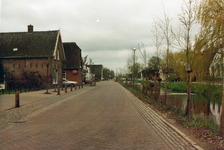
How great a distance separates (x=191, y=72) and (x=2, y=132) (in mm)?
6687

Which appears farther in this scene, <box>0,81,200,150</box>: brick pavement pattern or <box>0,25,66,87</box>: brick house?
<box>0,25,66,87</box>: brick house

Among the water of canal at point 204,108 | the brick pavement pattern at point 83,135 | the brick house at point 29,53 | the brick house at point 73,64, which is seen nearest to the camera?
the brick pavement pattern at point 83,135

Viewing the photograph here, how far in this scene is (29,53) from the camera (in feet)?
91.5

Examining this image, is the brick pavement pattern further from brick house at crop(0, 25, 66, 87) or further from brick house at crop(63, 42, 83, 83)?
A: brick house at crop(63, 42, 83, 83)

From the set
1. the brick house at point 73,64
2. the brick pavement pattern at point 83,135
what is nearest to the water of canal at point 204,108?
the brick pavement pattern at point 83,135

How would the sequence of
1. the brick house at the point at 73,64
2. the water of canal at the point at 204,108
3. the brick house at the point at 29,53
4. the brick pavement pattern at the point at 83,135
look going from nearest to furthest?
the brick pavement pattern at the point at 83,135, the water of canal at the point at 204,108, the brick house at the point at 29,53, the brick house at the point at 73,64

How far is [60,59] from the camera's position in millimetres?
32344

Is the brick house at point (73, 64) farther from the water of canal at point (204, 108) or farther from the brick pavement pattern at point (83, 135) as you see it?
the brick pavement pattern at point (83, 135)

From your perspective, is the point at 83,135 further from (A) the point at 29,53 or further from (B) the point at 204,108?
(A) the point at 29,53

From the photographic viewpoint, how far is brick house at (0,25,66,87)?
2741 cm

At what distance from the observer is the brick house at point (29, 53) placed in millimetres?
27406

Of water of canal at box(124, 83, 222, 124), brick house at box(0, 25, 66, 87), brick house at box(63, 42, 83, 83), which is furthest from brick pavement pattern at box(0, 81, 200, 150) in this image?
brick house at box(63, 42, 83, 83)

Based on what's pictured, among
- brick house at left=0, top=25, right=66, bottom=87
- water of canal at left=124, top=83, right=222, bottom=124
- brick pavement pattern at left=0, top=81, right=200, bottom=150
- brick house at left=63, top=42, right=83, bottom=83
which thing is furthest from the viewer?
brick house at left=63, top=42, right=83, bottom=83

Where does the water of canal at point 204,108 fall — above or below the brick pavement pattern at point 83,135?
below
